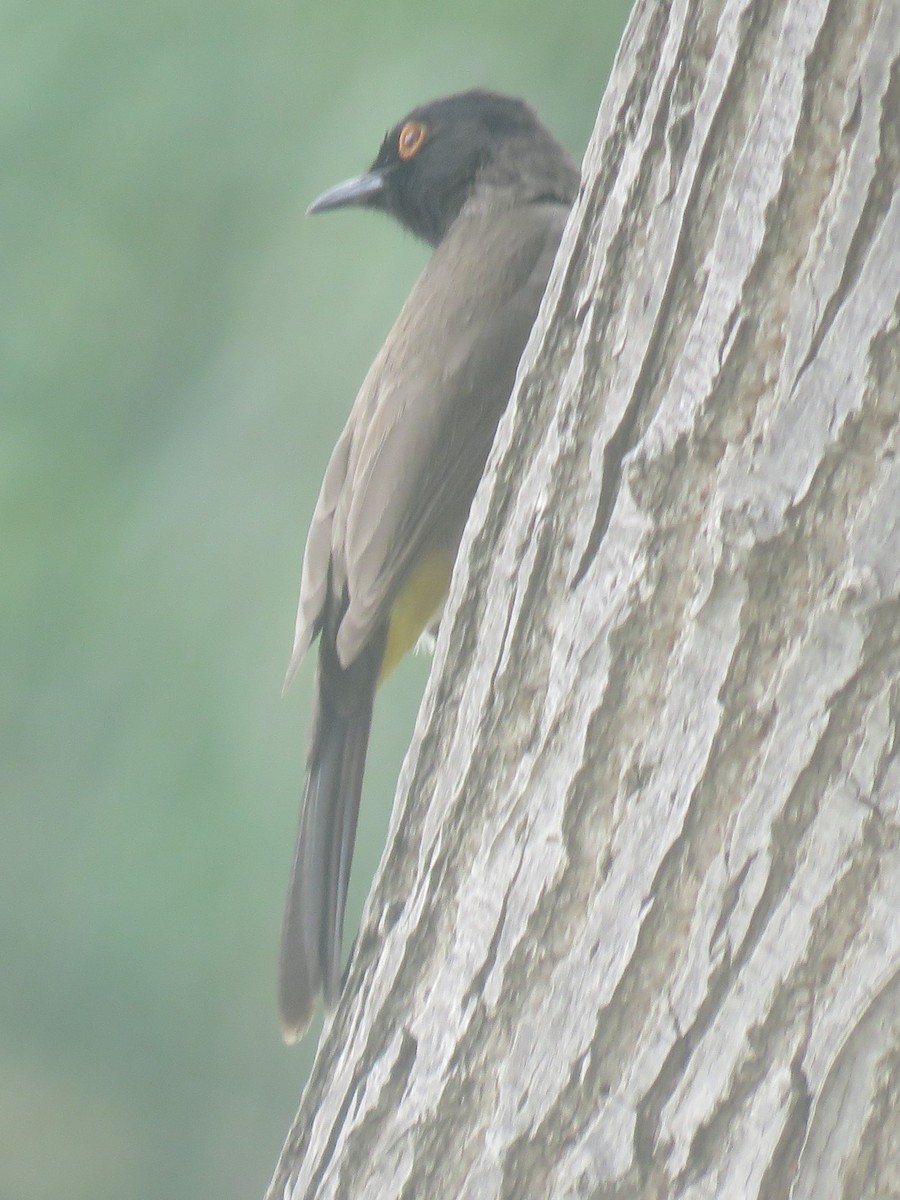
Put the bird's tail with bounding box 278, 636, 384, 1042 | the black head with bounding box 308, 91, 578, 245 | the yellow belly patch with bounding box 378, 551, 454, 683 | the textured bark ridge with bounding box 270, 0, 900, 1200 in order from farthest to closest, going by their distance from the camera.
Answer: the black head with bounding box 308, 91, 578, 245
the yellow belly patch with bounding box 378, 551, 454, 683
the bird's tail with bounding box 278, 636, 384, 1042
the textured bark ridge with bounding box 270, 0, 900, 1200

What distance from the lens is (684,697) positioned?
99cm

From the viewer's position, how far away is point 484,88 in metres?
2.47

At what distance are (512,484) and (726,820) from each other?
0.32m

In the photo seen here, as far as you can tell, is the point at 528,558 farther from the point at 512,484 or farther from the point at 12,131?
the point at 12,131

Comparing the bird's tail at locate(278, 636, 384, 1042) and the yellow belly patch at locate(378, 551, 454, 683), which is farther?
the yellow belly patch at locate(378, 551, 454, 683)

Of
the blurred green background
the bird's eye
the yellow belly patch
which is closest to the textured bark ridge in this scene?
the yellow belly patch

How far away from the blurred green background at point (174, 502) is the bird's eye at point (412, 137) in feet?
0.93

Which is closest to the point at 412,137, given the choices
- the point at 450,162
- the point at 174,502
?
the point at 450,162

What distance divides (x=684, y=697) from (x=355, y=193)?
1743 millimetres

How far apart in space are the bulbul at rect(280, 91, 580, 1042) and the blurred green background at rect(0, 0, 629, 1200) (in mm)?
557

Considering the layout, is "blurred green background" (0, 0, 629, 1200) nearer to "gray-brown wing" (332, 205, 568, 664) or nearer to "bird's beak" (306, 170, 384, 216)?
"bird's beak" (306, 170, 384, 216)

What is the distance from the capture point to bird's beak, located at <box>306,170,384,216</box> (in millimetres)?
2479

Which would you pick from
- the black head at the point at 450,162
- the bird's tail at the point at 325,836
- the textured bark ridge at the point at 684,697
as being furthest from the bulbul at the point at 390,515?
the textured bark ridge at the point at 684,697

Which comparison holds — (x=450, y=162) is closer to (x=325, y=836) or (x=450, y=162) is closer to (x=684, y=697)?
(x=325, y=836)
